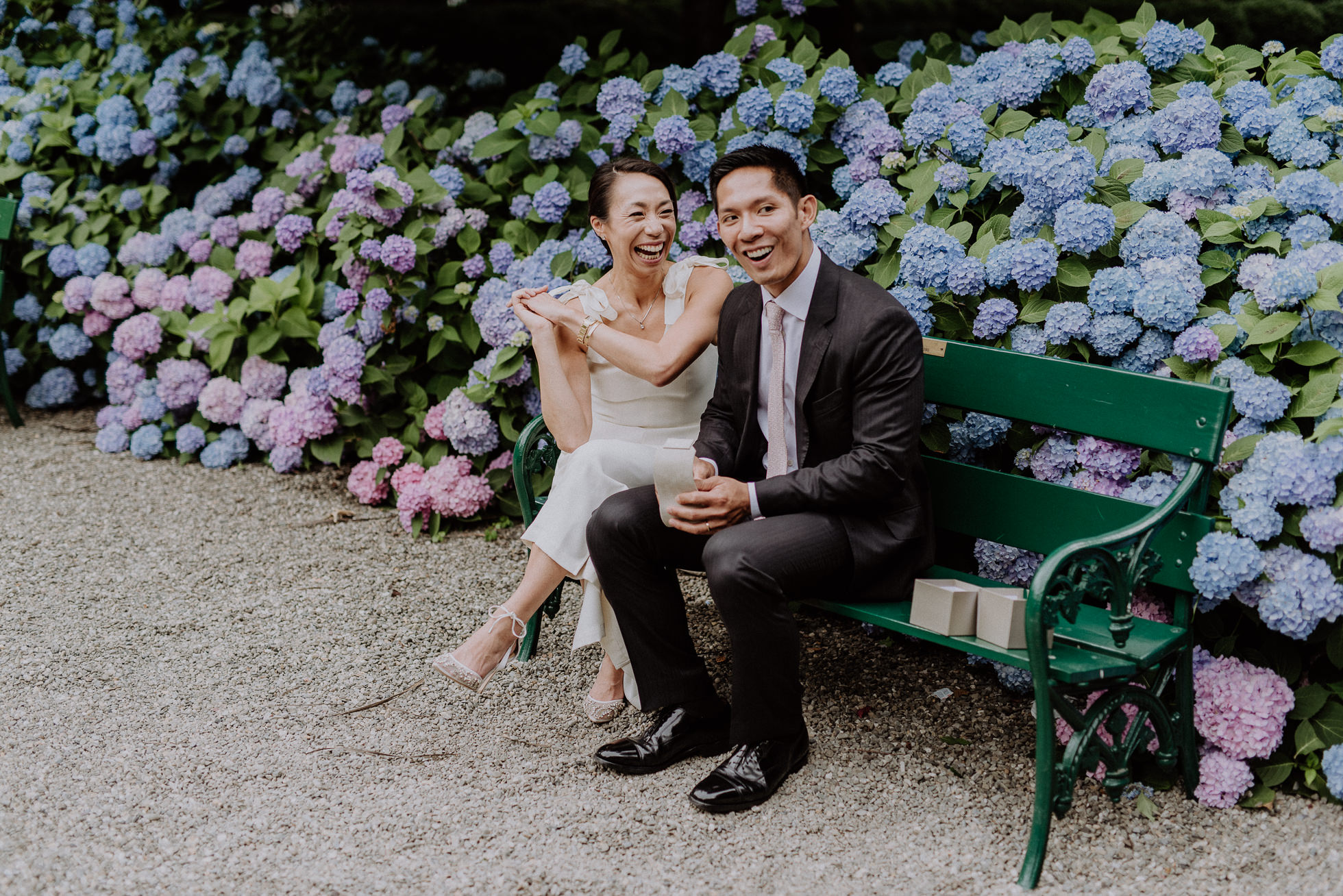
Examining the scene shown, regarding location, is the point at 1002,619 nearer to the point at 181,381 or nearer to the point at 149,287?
Result: the point at 181,381

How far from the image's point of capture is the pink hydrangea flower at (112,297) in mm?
5277

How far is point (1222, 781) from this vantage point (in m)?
2.60

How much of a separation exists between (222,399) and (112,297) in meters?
0.82

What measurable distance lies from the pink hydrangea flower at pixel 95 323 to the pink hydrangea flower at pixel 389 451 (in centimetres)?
182

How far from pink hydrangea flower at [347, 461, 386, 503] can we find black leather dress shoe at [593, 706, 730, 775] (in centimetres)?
212

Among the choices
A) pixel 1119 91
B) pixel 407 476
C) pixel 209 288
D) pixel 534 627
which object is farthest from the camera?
pixel 209 288

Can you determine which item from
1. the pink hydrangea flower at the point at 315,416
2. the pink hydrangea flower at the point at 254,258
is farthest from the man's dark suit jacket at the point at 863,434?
the pink hydrangea flower at the point at 254,258

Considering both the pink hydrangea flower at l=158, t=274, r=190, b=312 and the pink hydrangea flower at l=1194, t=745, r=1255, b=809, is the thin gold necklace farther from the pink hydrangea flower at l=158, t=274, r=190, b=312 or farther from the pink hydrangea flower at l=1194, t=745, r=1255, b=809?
the pink hydrangea flower at l=158, t=274, r=190, b=312

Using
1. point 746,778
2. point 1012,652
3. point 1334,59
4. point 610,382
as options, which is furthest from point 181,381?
point 1334,59

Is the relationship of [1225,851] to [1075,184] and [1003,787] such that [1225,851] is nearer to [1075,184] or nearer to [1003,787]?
[1003,787]

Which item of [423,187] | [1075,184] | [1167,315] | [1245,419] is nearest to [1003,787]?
[1245,419]

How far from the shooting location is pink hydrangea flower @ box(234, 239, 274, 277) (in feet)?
16.5

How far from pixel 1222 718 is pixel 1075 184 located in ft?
4.75

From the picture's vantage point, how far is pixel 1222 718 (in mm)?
2625
